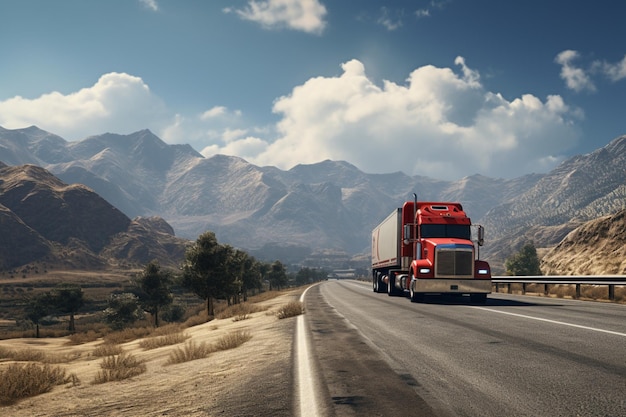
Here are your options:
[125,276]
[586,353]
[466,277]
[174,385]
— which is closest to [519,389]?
[586,353]

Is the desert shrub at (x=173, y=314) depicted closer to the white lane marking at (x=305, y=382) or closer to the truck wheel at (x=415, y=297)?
the truck wheel at (x=415, y=297)

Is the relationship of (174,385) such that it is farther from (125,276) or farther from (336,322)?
(125,276)

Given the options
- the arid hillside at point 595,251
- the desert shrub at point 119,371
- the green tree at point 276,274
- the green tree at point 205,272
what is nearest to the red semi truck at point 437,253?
the desert shrub at point 119,371

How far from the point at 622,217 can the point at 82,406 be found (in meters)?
66.4

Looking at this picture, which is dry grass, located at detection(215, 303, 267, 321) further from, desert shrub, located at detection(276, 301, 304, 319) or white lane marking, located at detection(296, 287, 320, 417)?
white lane marking, located at detection(296, 287, 320, 417)

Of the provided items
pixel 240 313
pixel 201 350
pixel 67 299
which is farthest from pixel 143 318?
pixel 201 350

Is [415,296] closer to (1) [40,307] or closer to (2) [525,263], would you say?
(1) [40,307]

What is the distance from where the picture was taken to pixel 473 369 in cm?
670

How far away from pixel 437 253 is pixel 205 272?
92.7 feet

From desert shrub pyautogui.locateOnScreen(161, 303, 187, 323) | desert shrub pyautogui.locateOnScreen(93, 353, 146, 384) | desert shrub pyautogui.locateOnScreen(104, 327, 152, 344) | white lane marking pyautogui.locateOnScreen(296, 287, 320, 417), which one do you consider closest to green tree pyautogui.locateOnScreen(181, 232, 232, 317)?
desert shrub pyautogui.locateOnScreen(104, 327, 152, 344)

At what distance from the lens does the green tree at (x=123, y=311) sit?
67931 mm

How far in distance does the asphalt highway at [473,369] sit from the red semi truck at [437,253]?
25.3ft

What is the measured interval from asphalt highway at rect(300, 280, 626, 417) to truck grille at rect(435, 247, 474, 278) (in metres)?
7.74

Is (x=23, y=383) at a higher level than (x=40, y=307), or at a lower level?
higher
